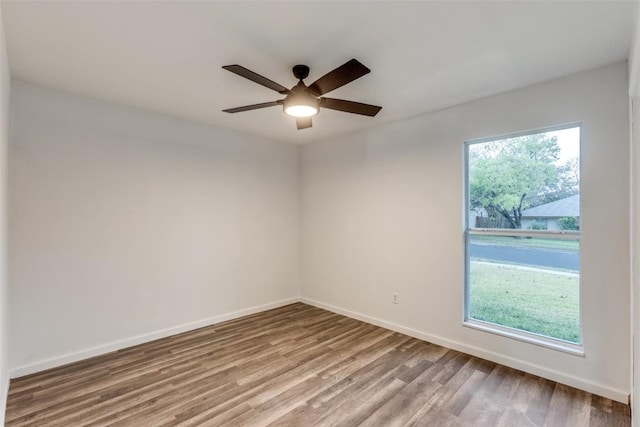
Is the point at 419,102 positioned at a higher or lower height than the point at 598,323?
higher

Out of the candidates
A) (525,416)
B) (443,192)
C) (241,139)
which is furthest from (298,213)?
(525,416)

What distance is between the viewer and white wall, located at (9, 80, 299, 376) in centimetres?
269

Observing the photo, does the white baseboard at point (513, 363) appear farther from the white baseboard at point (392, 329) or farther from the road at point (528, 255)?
the road at point (528, 255)

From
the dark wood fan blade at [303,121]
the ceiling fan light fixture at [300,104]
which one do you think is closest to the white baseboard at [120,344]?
the dark wood fan blade at [303,121]

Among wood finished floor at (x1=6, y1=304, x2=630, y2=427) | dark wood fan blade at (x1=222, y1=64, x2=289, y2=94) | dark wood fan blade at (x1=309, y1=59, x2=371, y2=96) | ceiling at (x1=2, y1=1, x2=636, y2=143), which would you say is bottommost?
wood finished floor at (x1=6, y1=304, x2=630, y2=427)

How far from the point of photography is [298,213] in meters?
4.96

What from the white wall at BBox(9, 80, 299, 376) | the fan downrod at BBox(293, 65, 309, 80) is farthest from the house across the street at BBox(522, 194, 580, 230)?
the white wall at BBox(9, 80, 299, 376)

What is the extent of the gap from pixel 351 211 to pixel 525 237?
2044 millimetres

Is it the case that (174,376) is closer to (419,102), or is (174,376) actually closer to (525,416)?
(525,416)

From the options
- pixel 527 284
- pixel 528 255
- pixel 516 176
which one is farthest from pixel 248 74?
pixel 527 284

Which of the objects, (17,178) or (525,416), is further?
(17,178)

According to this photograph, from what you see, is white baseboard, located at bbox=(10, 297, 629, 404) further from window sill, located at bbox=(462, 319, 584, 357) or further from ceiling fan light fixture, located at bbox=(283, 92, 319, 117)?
ceiling fan light fixture, located at bbox=(283, 92, 319, 117)

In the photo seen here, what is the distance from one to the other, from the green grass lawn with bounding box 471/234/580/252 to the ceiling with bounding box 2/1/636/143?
1383mm

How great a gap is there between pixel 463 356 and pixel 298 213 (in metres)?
3.00
